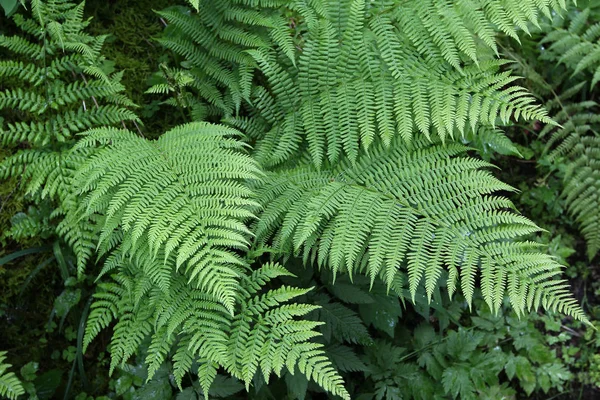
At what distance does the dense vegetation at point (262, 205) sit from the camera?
2531 millimetres

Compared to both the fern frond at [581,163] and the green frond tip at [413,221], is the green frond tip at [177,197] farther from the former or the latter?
the fern frond at [581,163]

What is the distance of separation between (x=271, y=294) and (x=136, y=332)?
0.70 meters

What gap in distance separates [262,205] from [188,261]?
566 millimetres

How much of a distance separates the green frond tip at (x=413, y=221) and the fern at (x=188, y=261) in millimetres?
310

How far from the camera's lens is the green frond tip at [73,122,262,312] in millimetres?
2359

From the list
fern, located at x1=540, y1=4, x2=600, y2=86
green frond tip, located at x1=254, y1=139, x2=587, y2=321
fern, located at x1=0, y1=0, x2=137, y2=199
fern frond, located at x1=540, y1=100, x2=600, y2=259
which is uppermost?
fern, located at x1=0, y1=0, x2=137, y2=199

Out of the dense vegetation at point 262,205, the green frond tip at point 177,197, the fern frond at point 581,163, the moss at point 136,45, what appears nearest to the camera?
the green frond tip at point 177,197

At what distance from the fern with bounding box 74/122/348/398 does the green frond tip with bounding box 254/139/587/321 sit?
1.02 ft

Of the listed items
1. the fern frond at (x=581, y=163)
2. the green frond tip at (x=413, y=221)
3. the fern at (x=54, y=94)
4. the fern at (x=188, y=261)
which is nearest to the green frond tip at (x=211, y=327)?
the fern at (x=188, y=261)

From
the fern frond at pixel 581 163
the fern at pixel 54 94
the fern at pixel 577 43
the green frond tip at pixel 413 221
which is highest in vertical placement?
the fern at pixel 54 94

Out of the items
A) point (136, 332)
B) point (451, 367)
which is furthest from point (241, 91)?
point (451, 367)

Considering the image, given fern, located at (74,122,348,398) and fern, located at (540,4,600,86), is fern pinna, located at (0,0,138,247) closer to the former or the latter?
fern, located at (74,122,348,398)

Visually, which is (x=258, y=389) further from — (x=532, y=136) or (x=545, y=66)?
(x=545, y=66)

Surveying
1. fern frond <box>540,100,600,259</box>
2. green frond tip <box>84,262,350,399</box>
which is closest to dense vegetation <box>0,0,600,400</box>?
green frond tip <box>84,262,350,399</box>
